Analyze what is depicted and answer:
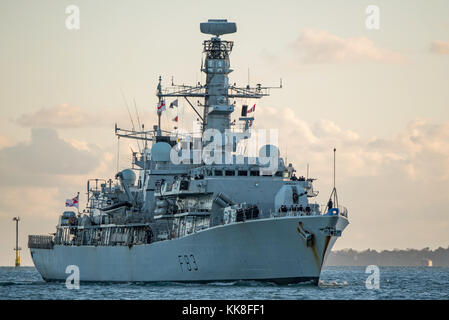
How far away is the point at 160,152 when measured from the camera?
6206cm

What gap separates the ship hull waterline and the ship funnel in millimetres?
14475

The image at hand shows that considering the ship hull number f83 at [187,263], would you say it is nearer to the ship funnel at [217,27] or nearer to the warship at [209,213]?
the warship at [209,213]

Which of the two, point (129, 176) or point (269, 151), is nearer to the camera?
point (269, 151)

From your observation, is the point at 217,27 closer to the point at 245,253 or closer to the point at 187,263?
the point at 187,263

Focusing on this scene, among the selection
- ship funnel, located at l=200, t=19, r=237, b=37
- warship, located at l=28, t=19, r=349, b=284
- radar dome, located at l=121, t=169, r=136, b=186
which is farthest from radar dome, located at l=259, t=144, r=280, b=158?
radar dome, located at l=121, t=169, r=136, b=186

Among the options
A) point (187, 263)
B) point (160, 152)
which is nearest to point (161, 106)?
point (160, 152)

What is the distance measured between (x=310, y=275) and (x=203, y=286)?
6560 millimetres

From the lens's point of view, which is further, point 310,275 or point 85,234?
point 85,234

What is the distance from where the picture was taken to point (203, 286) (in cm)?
5134

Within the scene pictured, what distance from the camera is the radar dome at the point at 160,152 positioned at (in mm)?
62125

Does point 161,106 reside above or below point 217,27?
below

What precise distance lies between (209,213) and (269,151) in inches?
214

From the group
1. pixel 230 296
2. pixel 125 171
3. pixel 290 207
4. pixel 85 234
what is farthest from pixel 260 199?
pixel 85 234
